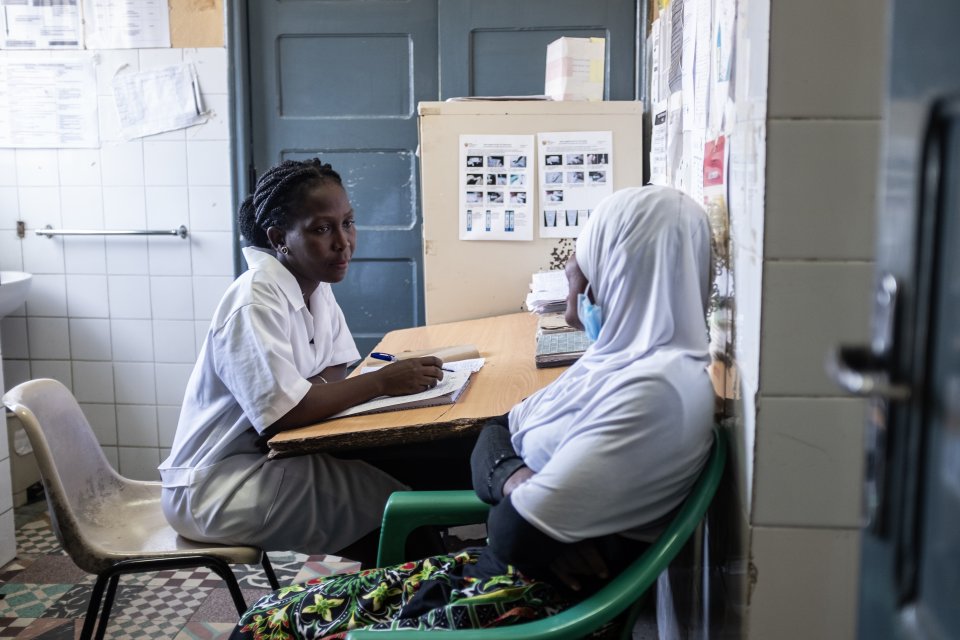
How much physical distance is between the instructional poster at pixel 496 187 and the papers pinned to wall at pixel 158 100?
1251 mm

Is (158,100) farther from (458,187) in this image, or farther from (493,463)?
(493,463)

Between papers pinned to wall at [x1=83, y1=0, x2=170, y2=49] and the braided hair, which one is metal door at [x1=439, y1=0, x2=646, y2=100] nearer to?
papers pinned to wall at [x1=83, y1=0, x2=170, y2=49]

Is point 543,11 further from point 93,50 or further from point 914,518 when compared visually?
point 914,518

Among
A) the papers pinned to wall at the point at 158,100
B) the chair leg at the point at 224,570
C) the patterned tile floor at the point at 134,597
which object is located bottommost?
the patterned tile floor at the point at 134,597

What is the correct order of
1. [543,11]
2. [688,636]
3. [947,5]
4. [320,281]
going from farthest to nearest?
[543,11] < [320,281] < [688,636] < [947,5]

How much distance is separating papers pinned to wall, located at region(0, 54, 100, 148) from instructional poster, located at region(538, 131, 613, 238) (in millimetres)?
1889

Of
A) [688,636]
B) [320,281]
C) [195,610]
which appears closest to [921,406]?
[688,636]

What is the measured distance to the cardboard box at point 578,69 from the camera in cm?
313

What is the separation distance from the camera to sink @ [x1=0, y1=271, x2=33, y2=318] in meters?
3.44

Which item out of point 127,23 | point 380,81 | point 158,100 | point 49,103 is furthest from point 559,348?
point 49,103

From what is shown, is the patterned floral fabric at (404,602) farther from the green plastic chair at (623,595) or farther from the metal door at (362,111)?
the metal door at (362,111)

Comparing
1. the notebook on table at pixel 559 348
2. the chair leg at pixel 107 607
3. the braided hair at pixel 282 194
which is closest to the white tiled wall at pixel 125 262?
the braided hair at pixel 282 194

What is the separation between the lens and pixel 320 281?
2188mm

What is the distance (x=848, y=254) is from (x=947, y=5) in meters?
0.51
